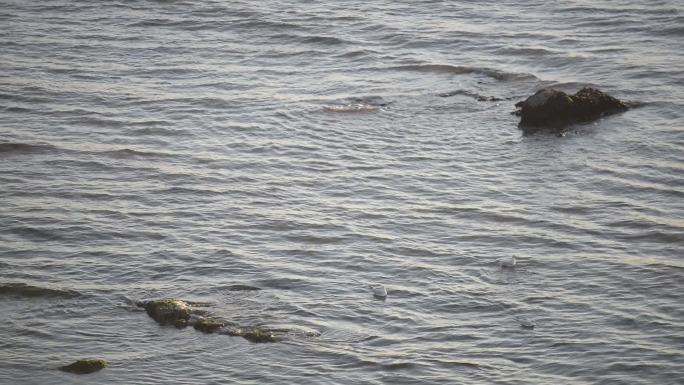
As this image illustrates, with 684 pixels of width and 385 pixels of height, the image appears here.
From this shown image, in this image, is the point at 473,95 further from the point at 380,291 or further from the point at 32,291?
the point at 32,291

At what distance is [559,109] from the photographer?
15.0 meters

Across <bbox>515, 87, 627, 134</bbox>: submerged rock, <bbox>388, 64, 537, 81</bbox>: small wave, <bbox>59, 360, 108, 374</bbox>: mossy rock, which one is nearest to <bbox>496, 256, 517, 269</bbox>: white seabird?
<bbox>59, 360, 108, 374</bbox>: mossy rock

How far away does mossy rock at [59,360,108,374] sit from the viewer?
29.4 ft

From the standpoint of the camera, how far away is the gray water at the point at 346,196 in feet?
30.7

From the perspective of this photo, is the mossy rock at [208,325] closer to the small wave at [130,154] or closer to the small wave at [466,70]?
the small wave at [130,154]

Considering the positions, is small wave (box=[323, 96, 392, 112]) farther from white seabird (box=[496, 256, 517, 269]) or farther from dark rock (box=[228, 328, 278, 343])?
dark rock (box=[228, 328, 278, 343])

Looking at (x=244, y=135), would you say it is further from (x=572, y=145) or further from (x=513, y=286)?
(x=513, y=286)

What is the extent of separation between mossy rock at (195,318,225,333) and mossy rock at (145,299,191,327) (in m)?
0.13

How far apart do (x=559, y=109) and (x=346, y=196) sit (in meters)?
3.62

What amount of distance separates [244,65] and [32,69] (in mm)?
3347

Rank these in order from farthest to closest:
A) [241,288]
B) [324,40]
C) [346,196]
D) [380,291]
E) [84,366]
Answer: [324,40] → [346,196] → [241,288] → [380,291] → [84,366]

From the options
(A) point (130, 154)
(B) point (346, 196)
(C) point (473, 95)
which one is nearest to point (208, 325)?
(B) point (346, 196)

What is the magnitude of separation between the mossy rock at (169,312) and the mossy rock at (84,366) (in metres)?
0.84

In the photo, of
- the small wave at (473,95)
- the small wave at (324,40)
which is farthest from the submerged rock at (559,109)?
the small wave at (324,40)
